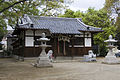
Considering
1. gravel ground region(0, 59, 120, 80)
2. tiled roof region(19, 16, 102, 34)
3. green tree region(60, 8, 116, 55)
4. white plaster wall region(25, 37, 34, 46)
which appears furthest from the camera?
green tree region(60, 8, 116, 55)

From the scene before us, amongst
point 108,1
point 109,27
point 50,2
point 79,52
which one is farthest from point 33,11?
point 108,1

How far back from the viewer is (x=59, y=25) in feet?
61.4

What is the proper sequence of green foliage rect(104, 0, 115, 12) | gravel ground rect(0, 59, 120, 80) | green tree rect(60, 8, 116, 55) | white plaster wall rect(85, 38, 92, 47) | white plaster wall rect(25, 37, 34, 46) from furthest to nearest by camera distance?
green foliage rect(104, 0, 115, 12)
green tree rect(60, 8, 116, 55)
white plaster wall rect(85, 38, 92, 47)
white plaster wall rect(25, 37, 34, 46)
gravel ground rect(0, 59, 120, 80)

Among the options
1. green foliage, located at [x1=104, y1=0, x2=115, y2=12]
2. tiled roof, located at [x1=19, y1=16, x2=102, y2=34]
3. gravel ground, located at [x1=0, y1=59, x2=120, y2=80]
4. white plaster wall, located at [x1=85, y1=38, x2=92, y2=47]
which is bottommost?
gravel ground, located at [x1=0, y1=59, x2=120, y2=80]

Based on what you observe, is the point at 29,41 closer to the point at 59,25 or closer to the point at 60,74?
the point at 59,25

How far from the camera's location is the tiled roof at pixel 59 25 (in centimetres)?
1704

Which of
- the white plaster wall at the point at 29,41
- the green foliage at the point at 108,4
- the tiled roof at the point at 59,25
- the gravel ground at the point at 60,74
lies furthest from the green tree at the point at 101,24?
the gravel ground at the point at 60,74

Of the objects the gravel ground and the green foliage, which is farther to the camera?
the green foliage

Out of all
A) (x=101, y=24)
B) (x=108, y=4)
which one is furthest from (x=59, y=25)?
(x=108, y=4)

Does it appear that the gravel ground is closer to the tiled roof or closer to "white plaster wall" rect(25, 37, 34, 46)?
"white plaster wall" rect(25, 37, 34, 46)

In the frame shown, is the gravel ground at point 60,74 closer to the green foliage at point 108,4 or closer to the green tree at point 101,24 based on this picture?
the green tree at point 101,24

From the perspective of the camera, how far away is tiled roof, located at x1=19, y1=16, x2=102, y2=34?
17.0 meters

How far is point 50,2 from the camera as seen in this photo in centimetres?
998

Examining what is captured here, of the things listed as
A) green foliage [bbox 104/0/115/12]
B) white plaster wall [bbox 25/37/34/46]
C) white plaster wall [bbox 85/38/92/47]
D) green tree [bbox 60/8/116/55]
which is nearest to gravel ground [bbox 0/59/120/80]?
white plaster wall [bbox 25/37/34/46]
